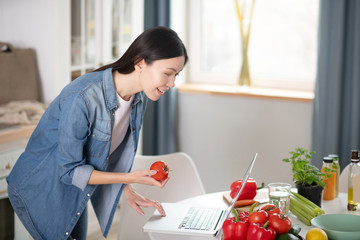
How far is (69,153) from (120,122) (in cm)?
27

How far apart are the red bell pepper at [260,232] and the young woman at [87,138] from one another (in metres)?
0.37

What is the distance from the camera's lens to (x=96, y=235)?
343 cm

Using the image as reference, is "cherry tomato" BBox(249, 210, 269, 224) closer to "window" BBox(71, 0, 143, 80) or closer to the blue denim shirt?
the blue denim shirt

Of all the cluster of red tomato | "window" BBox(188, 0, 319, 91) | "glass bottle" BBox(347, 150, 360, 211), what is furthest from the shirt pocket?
"window" BBox(188, 0, 319, 91)

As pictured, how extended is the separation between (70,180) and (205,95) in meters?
2.14

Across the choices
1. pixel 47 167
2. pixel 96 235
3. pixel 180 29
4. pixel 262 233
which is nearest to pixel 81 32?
pixel 180 29

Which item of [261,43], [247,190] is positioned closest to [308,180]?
[247,190]

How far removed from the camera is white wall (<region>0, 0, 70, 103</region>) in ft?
10.3

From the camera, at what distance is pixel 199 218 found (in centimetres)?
187

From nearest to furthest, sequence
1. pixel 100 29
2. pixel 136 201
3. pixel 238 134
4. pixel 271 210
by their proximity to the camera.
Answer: pixel 271 210 < pixel 136 201 < pixel 100 29 < pixel 238 134

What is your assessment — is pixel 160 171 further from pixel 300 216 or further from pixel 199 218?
pixel 300 216

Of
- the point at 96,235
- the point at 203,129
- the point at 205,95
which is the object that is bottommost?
the point at 96,235

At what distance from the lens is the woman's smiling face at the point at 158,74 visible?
5.94ft

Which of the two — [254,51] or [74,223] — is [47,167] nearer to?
[74,223]
